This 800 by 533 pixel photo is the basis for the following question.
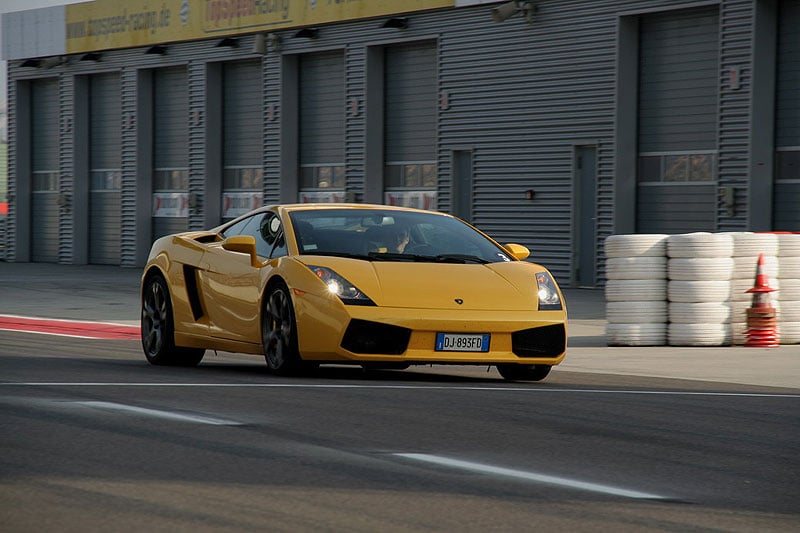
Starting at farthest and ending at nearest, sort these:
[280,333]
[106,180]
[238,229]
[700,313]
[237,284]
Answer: [106,180] < [700,313] < [238,229] < [237,284] < [280,333]

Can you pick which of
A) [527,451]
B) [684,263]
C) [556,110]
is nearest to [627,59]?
[556,110]

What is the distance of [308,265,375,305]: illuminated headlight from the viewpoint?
10.8 meters

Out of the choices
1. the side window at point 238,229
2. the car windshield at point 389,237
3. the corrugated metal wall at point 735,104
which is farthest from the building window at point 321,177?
the car windshield at point 389,237

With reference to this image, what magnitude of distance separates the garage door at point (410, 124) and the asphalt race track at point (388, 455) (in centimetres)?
1923

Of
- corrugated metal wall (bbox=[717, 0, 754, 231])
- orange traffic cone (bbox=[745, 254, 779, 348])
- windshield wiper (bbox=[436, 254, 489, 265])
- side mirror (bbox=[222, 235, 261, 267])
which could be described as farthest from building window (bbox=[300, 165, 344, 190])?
windshield wiper (bbox=[436, 254, 489, 265])

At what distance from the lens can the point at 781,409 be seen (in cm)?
988

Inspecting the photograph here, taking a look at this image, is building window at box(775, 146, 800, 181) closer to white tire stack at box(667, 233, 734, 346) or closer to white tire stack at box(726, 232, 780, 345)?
white tire stack at box(726, 232, 780, 345)

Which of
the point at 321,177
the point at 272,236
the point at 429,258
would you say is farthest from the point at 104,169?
the point at 429,258

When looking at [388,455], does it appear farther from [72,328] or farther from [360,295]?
[72,328]

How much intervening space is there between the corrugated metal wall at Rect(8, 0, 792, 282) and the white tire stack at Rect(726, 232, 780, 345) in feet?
26.6

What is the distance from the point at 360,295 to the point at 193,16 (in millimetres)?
26480

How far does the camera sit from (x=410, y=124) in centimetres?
3095

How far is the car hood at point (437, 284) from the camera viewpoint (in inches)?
429

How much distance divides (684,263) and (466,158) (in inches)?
568
